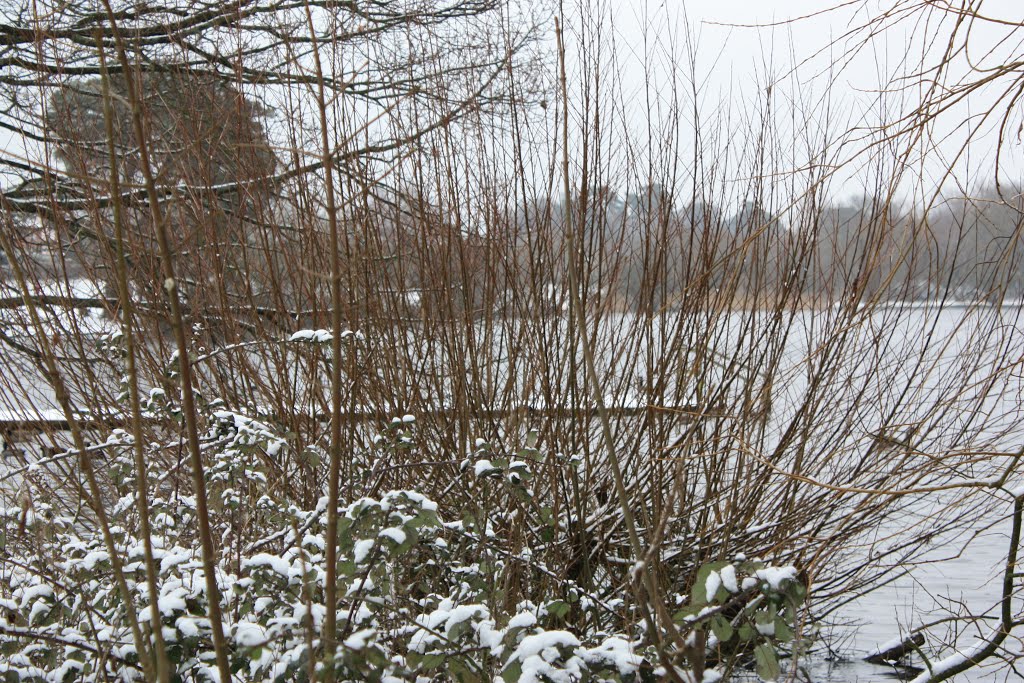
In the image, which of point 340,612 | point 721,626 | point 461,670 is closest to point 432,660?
point 461,670

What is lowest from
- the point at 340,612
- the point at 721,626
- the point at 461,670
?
the point at 461,670

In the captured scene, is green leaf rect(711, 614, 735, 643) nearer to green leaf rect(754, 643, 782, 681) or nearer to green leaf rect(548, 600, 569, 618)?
green leaf rect(754, 643, 782, 681)

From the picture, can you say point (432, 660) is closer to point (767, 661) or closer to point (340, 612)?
point (340, 612)

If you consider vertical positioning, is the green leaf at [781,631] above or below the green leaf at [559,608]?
above

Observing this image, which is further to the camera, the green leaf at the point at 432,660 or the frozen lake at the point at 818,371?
the frozen lake at the point at 818,371

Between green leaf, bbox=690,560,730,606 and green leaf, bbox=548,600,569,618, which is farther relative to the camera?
green leaf, bbox=548,600,569,618

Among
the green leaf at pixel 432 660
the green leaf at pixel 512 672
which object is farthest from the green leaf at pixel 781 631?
the green leaf at pixel 432 660

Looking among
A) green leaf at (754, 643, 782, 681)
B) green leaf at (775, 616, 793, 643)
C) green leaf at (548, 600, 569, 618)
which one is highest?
green leaf at (775, 616, 793, 643)

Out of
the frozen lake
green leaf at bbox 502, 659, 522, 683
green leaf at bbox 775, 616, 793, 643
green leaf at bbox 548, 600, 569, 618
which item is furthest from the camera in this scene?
the frozen lake

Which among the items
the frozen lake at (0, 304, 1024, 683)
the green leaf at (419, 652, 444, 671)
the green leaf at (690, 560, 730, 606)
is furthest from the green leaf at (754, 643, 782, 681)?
the frozen lake at (0, 304, 1024, 683)

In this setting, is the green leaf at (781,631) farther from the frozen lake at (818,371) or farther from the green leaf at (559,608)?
the frozen lake at (818,371)

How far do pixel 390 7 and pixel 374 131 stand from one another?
9.34 feet

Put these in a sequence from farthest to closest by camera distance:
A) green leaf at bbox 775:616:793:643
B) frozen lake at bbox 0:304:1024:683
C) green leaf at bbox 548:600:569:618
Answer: frozen lake at bbox 0:304:1024:683, green leaf at bbox 548:600:569:618, green leaf at bbox 775:616:793:643

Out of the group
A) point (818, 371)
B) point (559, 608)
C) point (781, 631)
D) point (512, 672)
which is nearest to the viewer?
point (781, 631)
